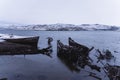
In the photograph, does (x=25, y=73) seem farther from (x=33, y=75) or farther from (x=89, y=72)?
(x=89, y=72)

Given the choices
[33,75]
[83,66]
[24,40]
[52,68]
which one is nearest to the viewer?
[33,75]

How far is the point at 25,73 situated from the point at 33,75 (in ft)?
5.07

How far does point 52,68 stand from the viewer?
3169 centimetres

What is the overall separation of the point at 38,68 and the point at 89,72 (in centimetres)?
801

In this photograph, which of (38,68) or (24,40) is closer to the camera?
(38,68)

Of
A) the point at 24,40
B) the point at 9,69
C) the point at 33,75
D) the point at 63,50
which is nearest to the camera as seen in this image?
the point at 33,75

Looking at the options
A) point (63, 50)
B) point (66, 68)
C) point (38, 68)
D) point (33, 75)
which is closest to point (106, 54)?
point (63, 50)

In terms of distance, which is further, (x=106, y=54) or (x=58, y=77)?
(x=106, y=54)

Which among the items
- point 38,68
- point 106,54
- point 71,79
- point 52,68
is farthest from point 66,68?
point 106,54

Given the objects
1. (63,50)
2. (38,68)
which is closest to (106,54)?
(63,50)

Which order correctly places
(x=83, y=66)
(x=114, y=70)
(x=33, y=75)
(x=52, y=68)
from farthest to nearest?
(x=83, y=66), (x=52, y=68), (x=33, y=75), (x=114, y=70)

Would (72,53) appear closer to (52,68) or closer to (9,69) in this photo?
(52,68)

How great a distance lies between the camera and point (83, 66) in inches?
1328

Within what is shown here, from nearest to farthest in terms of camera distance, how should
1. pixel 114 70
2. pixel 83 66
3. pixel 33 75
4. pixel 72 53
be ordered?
pixel 114 70 → pixel 33 75 → pixel 83 66 → pixel 72 53
